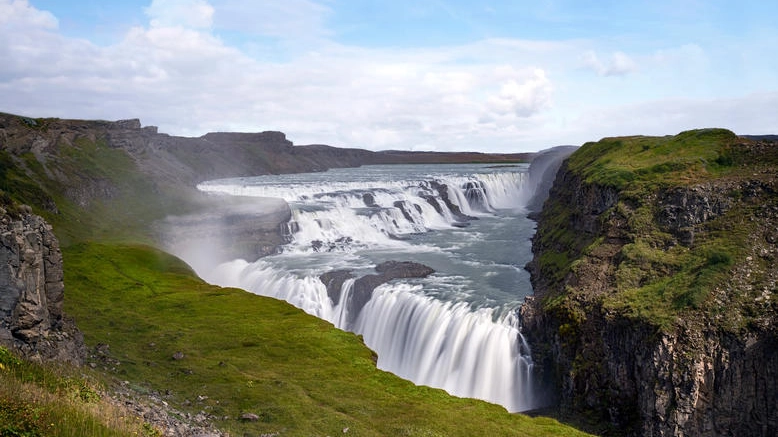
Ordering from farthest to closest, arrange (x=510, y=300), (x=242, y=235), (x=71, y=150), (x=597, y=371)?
(x=71, y=150)
(x=242, y=235)
(x=510, y=300)
(x=597, y=371)

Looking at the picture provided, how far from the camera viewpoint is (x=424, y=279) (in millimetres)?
47312

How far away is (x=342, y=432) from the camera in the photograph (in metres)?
19.3

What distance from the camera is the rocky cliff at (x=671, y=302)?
85.3 ft

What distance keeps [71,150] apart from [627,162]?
7414 centimetres

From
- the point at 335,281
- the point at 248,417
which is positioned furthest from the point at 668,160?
the point at 248,417

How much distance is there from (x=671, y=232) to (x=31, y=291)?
114ft

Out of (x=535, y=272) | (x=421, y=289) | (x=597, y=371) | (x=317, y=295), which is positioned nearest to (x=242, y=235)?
(x=317, y=295)

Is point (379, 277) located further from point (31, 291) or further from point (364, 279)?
point (31, 291)

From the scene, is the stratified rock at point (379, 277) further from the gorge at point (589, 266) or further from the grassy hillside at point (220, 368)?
the grassy hillside at point (220, 368)

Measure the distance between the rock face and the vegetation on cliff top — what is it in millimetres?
24901

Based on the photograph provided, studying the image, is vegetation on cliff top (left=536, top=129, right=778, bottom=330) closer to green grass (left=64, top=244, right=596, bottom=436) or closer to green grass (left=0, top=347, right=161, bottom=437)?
green grass (left=64, top=244, right=596, bottom=436)

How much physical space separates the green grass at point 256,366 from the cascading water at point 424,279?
6.78 meters

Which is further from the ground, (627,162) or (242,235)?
(627,162)

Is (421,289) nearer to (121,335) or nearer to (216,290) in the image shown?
(216,290)
